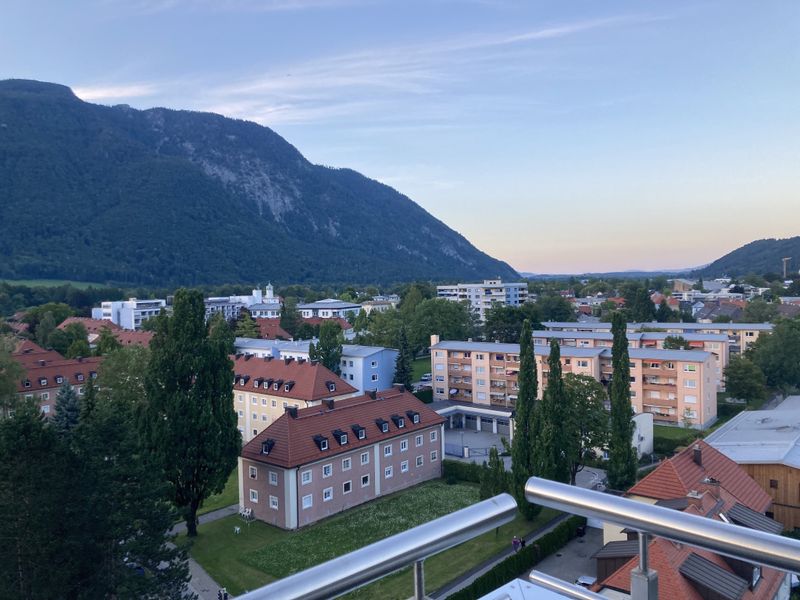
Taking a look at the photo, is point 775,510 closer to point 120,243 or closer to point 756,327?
point 756,327

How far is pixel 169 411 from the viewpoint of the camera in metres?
19.9

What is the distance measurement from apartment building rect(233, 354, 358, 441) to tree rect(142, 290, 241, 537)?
10.8 meters

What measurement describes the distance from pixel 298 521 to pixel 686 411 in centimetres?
2539

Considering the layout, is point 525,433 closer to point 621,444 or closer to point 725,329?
point 621,444

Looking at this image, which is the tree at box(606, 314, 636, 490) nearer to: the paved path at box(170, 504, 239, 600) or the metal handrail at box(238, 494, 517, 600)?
the paved path at box(170, 504, 239, 600)

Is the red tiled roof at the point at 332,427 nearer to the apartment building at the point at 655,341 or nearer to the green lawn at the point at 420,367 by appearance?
the apartment building at the point at 655,341

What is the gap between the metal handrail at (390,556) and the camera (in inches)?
60.2

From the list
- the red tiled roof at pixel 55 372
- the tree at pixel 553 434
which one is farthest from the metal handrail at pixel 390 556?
the red tiled roof at pixel 55 372

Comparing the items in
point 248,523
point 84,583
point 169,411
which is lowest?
point 248,523

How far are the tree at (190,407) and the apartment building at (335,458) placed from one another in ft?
6.97

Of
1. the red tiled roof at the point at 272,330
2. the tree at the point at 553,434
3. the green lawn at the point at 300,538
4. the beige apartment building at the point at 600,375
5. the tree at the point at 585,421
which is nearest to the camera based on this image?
the green lawn at the point at 300,538

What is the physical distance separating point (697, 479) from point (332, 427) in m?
13.5

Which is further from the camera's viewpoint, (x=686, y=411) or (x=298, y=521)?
(x=686, y=411)

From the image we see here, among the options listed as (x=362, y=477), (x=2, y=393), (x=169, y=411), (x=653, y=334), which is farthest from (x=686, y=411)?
(x=2, y=393)
